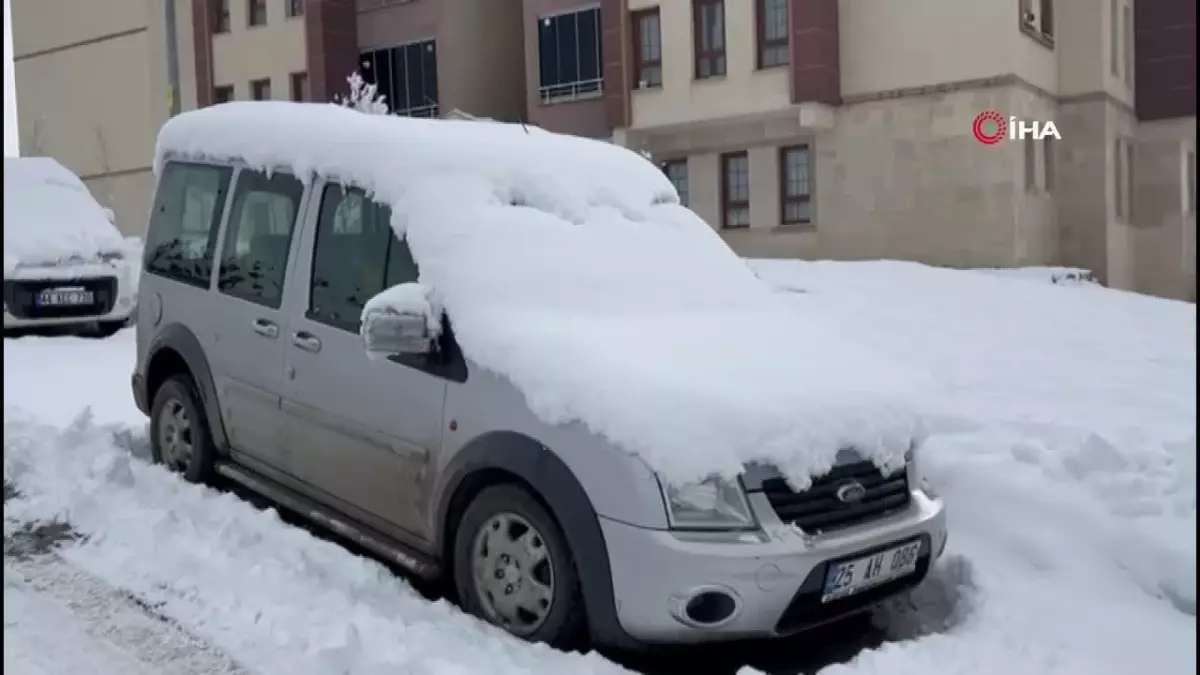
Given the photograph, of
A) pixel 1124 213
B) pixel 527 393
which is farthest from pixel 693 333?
pixel 1124 213

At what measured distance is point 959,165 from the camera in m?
18.1

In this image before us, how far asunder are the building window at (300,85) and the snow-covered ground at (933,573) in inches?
622

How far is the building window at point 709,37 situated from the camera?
19.8 m

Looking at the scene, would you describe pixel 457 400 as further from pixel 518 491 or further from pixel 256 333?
pixel 256 333

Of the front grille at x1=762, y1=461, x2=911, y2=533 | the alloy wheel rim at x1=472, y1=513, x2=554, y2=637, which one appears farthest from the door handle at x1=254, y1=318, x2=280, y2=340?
the front grille at x1=762, y1=461, x2=911, y2=533

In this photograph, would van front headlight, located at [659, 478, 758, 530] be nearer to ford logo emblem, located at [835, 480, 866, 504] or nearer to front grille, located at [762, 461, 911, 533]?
front grille, located at [762, 461, 911, 533]

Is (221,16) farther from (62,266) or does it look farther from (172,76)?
(62,266)

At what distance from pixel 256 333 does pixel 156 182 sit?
1568 mm

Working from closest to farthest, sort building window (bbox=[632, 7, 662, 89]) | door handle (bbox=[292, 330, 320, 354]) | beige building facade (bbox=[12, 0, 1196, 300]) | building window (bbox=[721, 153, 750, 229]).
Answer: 1. door handle (bbox=[292, 330, 320, 354])
2. beige building facade (bbox=[12, 0, 1196, 300])
3. building window (bbox=[721, 153, 750, 229])
4. building window (bbox=[632, 7, 662, 89])

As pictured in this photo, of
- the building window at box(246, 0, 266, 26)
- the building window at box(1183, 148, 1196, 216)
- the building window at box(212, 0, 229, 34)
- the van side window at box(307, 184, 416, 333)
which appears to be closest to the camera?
the van side window at box(307, 184, 416, 333)

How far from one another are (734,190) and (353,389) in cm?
1657

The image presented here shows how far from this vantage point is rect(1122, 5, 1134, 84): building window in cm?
2084

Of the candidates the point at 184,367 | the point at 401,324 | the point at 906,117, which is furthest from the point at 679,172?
the point at 401,324

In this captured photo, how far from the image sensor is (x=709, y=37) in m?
20.0
